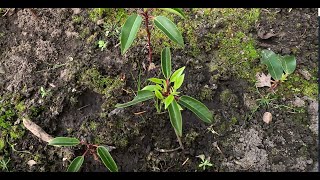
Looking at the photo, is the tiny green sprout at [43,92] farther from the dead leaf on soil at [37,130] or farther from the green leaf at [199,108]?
the green leaf at [199,108]

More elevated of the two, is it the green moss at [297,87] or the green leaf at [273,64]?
the green leaf at [273,64]

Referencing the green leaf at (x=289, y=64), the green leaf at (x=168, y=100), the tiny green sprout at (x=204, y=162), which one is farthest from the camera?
the green leaf at (x=289, y=64)

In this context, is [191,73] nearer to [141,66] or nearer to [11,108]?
[141,66]

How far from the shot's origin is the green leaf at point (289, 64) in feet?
6.27

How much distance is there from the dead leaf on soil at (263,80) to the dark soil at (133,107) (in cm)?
5

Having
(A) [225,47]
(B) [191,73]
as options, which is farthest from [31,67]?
(A) [225,47]

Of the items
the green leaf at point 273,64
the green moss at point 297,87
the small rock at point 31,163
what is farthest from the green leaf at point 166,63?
the small rock at point 31,163

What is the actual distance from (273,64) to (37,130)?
1325 mm

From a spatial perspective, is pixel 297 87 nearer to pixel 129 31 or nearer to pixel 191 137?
pixel 191 137

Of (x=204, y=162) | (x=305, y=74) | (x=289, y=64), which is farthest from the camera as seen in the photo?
(x=305, y=74)

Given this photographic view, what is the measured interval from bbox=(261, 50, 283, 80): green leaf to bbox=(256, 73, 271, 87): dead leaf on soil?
8 cm

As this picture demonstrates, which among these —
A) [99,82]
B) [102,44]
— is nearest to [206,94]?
[99,82]

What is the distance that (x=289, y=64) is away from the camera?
192 cm

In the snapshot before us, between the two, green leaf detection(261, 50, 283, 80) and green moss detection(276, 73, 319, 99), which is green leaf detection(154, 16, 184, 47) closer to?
green leaf detection(261, 50, 283, 80)
